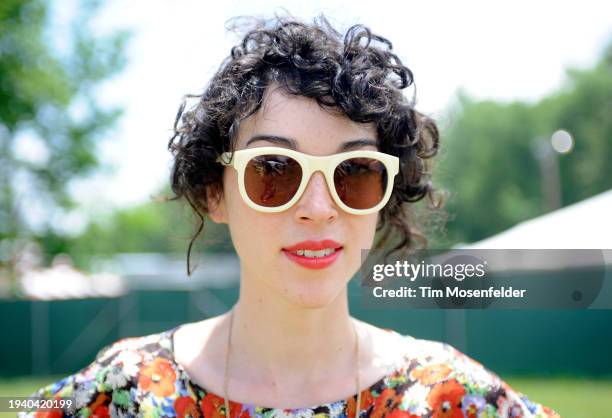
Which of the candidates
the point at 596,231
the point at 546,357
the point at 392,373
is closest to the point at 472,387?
the point at 392,373

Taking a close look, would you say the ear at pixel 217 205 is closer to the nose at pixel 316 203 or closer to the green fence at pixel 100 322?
the nose at pixel 316 203

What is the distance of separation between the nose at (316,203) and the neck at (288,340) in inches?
11.0

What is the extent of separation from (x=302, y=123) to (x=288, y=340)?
1.94 ft

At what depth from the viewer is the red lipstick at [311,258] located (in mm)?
1628

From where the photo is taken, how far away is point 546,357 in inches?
441

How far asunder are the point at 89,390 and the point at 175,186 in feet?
2.16

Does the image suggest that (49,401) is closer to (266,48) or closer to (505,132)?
(266,48)

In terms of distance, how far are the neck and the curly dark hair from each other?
1.07ft

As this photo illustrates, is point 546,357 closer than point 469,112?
Yes

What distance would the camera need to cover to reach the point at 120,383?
70.6 inches

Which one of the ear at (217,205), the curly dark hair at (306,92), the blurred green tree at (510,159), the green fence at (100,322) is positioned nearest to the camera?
the curly dark hair at (306,92)

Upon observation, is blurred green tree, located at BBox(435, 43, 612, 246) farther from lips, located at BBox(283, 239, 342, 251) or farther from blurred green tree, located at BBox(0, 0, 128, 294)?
lips, located at BBox(283, 239, 342, 251)

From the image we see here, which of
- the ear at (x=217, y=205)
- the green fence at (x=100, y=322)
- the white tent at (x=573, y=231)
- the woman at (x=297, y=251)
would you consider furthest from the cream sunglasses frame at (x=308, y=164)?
the green fence at (x=100, y=322)

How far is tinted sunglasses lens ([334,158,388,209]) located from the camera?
165 cm
